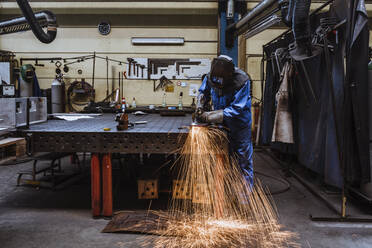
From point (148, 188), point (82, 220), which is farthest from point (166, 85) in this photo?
point (82, 220)

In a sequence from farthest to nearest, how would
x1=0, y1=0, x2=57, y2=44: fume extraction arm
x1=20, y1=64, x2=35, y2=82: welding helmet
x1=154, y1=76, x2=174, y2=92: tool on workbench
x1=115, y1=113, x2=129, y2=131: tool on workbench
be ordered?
x1=154, y1=76, x2=174, y2=92: tool on workbench → x1=20, y1=64, x2=35, y2=82: welding helmet → x1=0, y1=0, x2=57, y2=44: fume extraction arm → x1=115, y1=113, x2=129, y2=131: tool on workbench

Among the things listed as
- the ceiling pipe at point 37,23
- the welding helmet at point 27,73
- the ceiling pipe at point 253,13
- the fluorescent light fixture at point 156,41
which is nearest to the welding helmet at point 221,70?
the ceiling pipe at point 253,13

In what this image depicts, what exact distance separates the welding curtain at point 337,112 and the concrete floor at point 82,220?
501 millimetres

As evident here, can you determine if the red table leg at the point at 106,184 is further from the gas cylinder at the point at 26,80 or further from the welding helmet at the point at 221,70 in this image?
the gas cylinder at the point at 26,80

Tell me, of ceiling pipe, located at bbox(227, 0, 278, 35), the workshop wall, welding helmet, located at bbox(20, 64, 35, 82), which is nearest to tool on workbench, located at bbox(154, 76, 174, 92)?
the workshop wall

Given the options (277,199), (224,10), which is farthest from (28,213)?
(224,10)

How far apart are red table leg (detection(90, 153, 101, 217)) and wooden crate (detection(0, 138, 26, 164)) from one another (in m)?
0.67

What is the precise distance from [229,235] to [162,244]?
0.58 meters

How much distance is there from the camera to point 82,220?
2.78m

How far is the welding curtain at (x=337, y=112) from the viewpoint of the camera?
279 cm

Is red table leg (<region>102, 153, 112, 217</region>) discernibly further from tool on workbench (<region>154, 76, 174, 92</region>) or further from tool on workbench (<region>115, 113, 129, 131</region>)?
tool on workbench (<region>154, 76, 174, 92</region>)

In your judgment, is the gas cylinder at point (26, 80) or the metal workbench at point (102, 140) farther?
the gas cylinder at point (26, 80)

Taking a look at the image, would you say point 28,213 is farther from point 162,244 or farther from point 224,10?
point 224,10

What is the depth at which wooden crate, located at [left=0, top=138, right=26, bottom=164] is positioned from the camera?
2.01 meters
